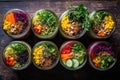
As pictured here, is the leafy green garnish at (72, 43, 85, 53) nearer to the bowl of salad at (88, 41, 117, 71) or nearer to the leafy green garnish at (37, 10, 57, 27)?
the bowl of salad at (88, 41, 117, 71)

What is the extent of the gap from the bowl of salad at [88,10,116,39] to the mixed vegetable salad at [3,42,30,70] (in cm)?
92

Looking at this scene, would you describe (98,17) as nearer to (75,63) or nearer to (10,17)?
(75,63)

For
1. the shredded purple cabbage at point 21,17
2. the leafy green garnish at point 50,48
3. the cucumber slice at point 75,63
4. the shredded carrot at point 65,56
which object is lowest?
the cucumber slice at point 75,63

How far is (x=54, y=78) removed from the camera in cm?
464

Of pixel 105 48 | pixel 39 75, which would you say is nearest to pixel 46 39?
pixel 39 75

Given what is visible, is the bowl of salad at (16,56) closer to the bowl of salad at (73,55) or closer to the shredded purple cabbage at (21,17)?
the shredded purple cabbage at (21,17)

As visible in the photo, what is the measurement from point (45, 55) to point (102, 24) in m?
0.86

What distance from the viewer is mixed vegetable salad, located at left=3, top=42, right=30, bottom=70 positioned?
4.34 m

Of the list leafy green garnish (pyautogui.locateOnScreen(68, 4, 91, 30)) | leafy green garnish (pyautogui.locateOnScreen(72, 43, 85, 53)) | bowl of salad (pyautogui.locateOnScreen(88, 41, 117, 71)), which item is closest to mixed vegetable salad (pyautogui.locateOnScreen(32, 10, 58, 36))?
leafy green garnish (pyautogui.locateOnScreen(68, 4, 91, 30))

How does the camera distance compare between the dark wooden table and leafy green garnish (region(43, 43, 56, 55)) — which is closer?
leafy green garnish (region(43, 43, 56, 55))

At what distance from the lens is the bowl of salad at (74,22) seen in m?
4.35

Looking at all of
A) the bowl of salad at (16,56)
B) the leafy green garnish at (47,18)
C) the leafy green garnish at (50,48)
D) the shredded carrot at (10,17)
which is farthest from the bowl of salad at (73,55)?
the shredded carrot at (10,17)

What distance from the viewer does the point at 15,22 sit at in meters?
4.34

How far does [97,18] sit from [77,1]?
486 millimetres
